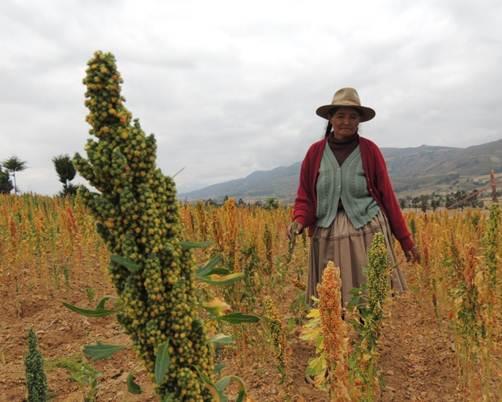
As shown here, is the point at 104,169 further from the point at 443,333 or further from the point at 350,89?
the point at 443,333

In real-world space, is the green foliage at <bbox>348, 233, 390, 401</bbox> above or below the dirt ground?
above

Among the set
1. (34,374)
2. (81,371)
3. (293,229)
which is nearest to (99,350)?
(34,374)

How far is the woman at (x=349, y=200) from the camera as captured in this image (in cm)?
298

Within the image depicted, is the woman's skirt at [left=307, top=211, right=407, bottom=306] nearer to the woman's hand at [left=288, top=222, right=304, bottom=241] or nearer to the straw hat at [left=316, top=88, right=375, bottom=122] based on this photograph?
the woman's hand at [left=288, top=222, right=304, bottom=241]

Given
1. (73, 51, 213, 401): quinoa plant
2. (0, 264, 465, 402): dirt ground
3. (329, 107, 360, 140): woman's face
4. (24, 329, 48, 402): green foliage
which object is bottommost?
(0, 264, 465, 402): dirt ground

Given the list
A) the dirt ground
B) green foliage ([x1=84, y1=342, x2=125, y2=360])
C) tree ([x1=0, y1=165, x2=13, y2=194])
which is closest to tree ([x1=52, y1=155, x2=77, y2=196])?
tree ([x1=0, y1=165, x2=13, y2=194])

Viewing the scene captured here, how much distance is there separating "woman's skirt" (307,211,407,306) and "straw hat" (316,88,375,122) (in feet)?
2.58

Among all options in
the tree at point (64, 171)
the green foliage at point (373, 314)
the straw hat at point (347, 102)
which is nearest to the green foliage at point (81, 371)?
the green foliage at point (373, 314)

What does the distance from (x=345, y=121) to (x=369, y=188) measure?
21.2 inches

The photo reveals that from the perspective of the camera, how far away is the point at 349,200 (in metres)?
3.03

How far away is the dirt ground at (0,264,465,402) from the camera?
9.25 feet

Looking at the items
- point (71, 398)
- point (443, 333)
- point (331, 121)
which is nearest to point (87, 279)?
point (71, 398)

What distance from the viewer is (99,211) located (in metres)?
0.89

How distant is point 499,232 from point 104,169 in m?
2.33
